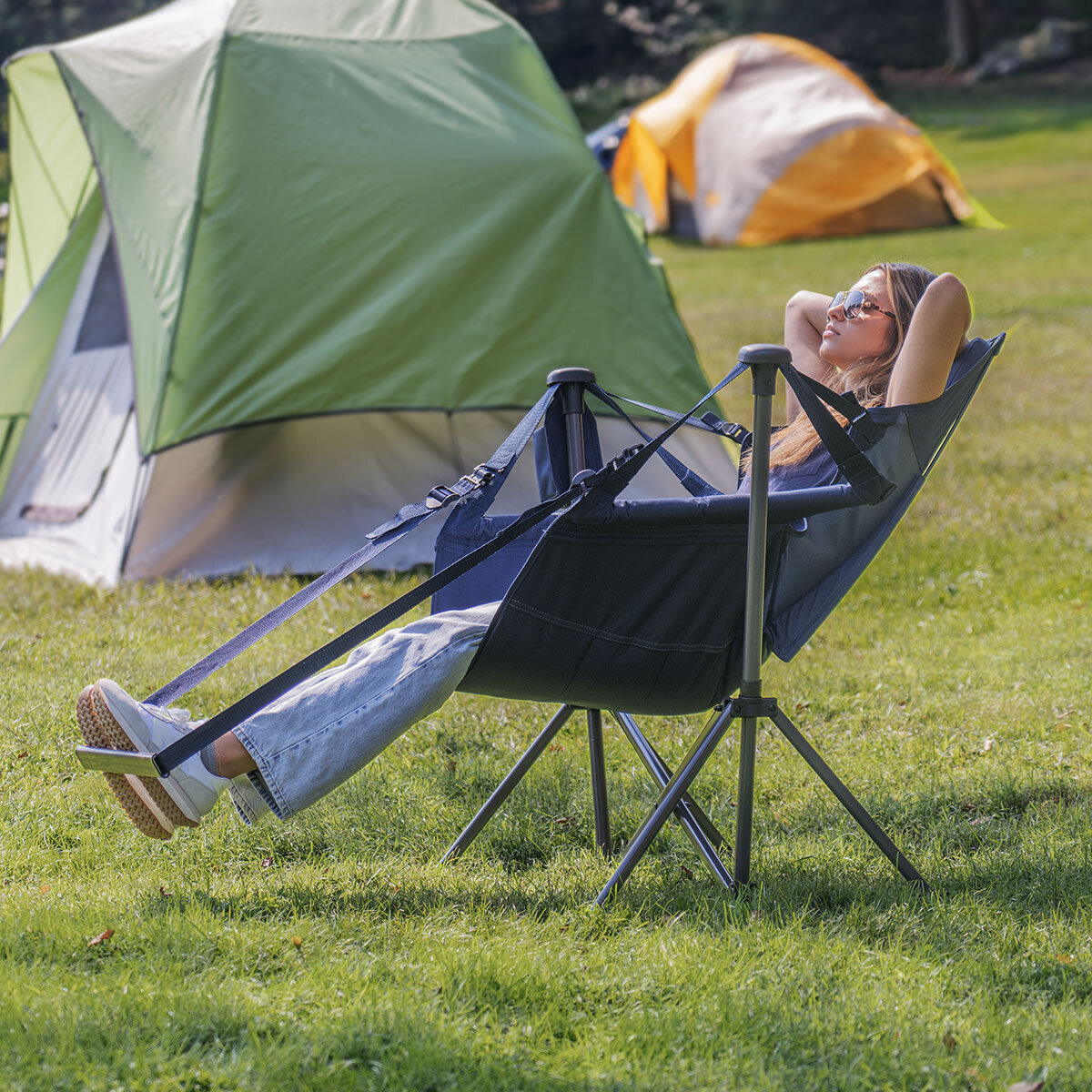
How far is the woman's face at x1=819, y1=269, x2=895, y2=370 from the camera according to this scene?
300 cm

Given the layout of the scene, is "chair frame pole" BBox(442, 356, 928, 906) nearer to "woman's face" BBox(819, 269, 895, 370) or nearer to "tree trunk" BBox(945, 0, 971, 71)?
"woman's face" BBox(819, 269, 895, 370)

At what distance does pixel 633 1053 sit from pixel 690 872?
731mm

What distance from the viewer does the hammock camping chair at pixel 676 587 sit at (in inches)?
95.4

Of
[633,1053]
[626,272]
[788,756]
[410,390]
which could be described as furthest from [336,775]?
[626,272]

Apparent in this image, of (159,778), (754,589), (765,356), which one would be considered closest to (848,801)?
(754,589)

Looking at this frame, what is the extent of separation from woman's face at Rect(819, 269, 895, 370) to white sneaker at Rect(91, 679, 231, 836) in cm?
158

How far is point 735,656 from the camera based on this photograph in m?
2.68

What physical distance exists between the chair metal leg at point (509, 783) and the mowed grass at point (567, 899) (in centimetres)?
5

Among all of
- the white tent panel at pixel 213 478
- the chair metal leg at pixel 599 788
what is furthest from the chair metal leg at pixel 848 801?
the white tent panel at pixel 213 478

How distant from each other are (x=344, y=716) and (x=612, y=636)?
50 centimetres

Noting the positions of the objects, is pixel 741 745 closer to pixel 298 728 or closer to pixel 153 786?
pixel 298 728

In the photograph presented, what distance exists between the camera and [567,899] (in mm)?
2688

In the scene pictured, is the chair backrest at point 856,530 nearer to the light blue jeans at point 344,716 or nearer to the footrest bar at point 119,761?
the light blue jeans at point 344,716

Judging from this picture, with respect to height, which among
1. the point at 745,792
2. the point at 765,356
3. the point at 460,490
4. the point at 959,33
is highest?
the point at 765,356
